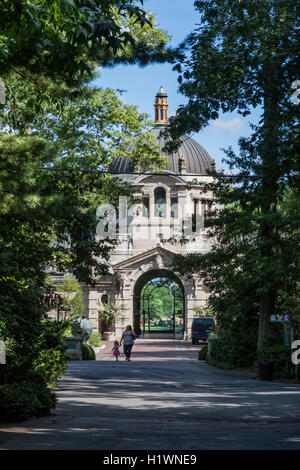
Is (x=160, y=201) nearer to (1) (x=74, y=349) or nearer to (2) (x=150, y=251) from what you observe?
(2) (x=150, y=251)

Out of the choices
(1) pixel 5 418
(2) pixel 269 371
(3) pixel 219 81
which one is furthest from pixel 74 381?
(3) pixel 219 81

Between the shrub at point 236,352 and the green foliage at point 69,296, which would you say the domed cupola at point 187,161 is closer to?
the green foliage at point 69,296

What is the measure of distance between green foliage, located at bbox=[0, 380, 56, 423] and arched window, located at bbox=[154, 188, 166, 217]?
188 feet

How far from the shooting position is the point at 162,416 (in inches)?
479

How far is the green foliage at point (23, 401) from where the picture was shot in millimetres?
10755

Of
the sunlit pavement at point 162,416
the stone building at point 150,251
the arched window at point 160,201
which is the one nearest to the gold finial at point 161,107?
the stone building at point 150,251

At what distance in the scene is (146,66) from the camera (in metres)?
10.6

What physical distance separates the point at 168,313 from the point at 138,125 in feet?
219

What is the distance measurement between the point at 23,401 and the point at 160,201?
59078mm

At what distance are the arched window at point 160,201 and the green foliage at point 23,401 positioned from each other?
5715 cm

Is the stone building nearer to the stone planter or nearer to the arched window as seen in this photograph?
the arched window

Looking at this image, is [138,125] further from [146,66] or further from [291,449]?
[291,449]

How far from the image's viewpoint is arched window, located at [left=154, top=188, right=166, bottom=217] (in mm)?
69062
